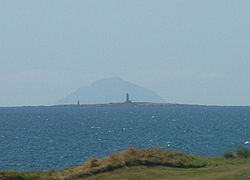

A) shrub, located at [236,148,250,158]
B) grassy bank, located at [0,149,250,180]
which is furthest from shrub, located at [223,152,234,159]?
grassy bank, located at [0,149,250,180]

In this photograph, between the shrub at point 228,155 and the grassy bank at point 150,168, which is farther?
the shrub at point 228,155

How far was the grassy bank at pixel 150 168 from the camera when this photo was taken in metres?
21.8

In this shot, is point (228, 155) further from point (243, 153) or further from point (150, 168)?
point (150, 168)

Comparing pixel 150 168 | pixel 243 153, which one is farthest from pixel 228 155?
pixel 150 168

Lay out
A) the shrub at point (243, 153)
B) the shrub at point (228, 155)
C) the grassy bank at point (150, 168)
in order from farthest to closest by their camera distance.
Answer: the shrub at point (228, 155) → the shrub at point (243, 153) → the grassy bank at point (150, 168)

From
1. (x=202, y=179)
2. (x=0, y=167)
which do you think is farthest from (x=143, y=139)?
(x=202, y=179)

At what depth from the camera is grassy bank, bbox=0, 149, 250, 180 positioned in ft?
71.5

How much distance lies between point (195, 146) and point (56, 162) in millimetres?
A: 16862

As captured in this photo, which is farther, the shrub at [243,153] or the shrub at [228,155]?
the shrub at [228,155]

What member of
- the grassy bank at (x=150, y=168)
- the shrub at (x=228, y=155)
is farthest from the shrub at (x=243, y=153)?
the grassy bank at (x=150, y=168)

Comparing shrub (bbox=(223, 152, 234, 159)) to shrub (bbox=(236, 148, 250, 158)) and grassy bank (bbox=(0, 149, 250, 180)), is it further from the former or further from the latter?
grassy bank (bbox=(0, 149, 250, 180))

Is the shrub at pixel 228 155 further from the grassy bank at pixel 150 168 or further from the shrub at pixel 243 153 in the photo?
the grassy bank at pixel 150 168

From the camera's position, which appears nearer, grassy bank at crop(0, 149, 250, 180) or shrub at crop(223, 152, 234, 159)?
grassy bank at crop(0, 149, 250, 180)

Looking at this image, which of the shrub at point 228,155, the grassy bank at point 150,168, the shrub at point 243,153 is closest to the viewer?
the grassy bank at point 150,168
